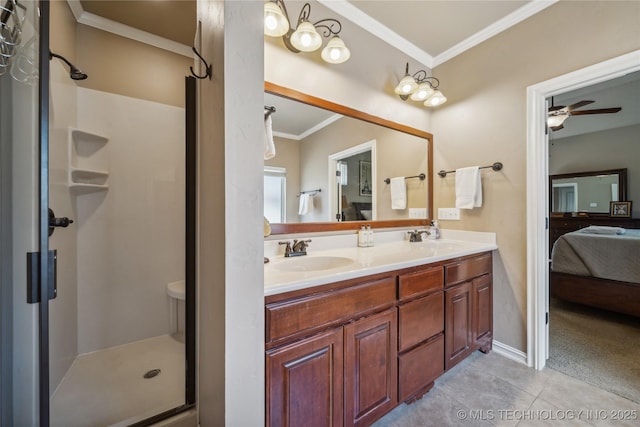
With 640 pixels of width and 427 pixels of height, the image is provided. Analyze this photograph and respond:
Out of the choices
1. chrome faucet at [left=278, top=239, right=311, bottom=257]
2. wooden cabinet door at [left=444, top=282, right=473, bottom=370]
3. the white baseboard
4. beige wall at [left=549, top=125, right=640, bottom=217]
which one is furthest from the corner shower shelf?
beige wall at [left=549, top=125, right=640, bottom=217]

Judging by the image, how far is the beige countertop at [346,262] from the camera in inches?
37.9

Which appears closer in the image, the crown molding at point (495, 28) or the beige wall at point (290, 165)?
the beige wall at point (290, 165)

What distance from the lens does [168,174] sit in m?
2.12

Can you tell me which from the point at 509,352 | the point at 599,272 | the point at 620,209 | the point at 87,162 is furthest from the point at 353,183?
the point at 620,209

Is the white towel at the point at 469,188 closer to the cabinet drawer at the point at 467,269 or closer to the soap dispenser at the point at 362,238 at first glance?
the cabinet drawer at the point at 467,269

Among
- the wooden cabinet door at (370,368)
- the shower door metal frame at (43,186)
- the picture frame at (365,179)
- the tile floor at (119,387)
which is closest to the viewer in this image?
the shower door metal frame at (43,186)

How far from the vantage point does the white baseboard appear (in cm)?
182

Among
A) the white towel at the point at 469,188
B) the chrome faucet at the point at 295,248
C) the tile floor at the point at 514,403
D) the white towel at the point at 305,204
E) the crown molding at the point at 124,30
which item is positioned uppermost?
the crown molding at the point at 124,30

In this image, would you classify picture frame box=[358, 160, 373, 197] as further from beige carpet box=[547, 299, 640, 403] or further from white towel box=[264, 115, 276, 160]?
beige carpet box=[547, 299, 640, 403]

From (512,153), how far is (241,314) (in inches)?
85.4

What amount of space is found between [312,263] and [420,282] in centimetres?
62

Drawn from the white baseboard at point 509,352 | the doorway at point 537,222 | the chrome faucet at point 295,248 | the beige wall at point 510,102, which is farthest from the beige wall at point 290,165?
the white baseboard at point 509,352

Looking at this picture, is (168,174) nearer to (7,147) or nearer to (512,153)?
(7,147)

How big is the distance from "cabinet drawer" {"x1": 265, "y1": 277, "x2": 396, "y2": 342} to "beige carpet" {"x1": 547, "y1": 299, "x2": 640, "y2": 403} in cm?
162
